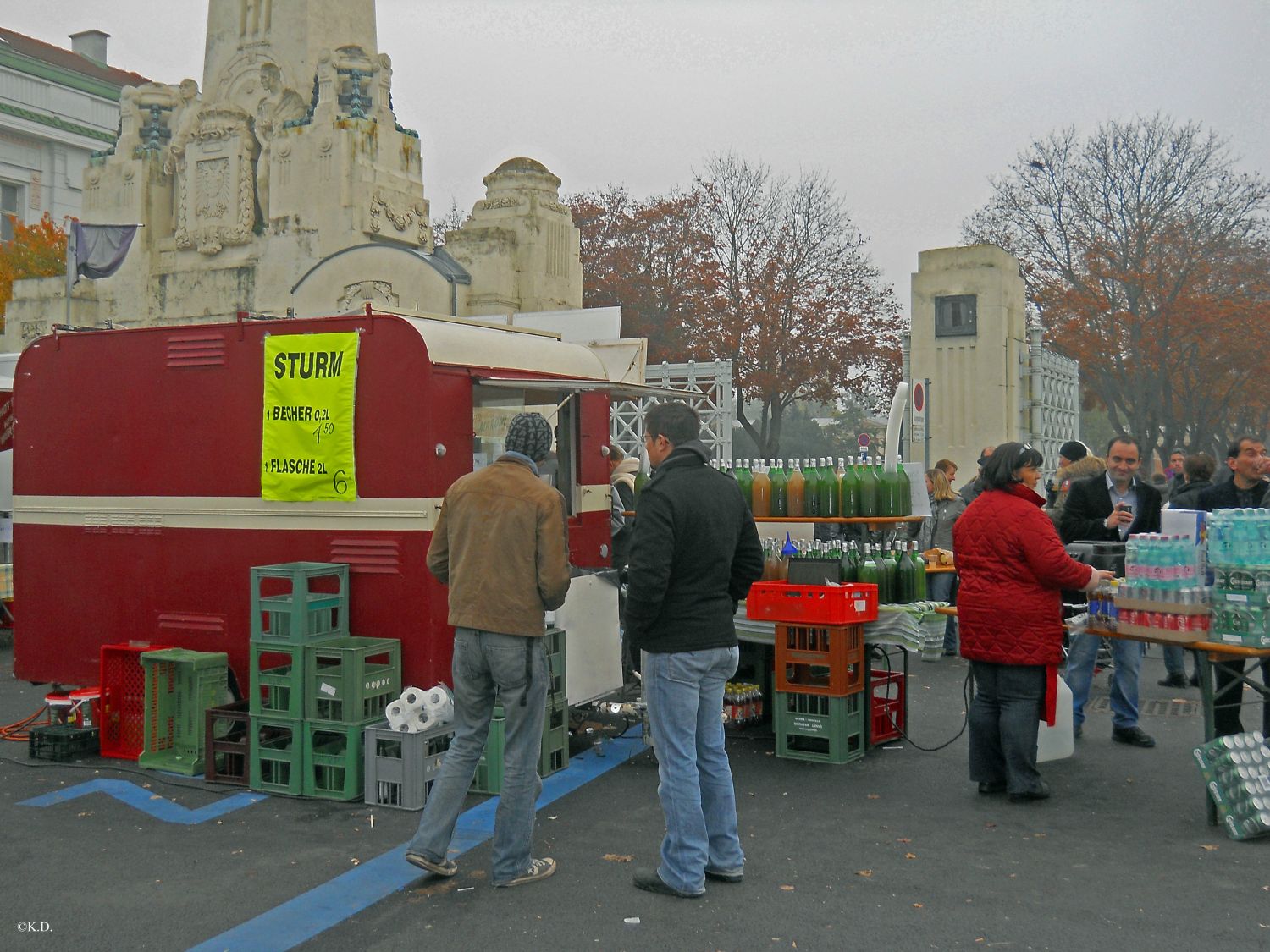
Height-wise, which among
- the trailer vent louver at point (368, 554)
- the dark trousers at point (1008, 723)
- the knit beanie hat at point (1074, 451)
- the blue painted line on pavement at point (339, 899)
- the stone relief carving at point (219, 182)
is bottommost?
the blue painted line on pavement at point (339, 899)

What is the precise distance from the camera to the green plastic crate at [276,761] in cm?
614

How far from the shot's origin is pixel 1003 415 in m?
15.4

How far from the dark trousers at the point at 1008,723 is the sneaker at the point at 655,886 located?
2.14 m

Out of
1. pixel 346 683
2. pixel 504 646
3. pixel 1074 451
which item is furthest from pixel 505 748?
pixel 1074 451

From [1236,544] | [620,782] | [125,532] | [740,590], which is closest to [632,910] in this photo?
[740,590]

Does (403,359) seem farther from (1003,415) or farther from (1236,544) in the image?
(1003,415)

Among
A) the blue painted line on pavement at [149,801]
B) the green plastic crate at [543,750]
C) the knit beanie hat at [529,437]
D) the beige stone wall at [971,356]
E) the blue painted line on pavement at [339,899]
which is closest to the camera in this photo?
the blue painted line on pavement at [339,899]

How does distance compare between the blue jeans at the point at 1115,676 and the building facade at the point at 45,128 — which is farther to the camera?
the building facade at the point at 45,128

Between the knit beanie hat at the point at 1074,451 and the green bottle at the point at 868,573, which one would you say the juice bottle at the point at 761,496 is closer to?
the green bottle at the point at 868,573

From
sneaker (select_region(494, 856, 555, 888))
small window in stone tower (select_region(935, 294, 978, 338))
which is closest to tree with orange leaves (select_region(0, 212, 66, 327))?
small window in stone tower (select_region(935, 294, 978, 338))

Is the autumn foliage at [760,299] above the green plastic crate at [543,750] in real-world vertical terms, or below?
above

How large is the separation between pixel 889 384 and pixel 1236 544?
91.3ft

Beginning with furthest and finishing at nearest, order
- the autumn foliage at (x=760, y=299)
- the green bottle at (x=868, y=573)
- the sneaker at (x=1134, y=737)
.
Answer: the autumn foliage at (x=760, y=299), the sneaker at (x=1134, y=737), the green bottle at (x=868, y=573)

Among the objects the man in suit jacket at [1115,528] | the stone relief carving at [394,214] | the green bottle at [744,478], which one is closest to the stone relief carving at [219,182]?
the stone relief carving at [394,214]
